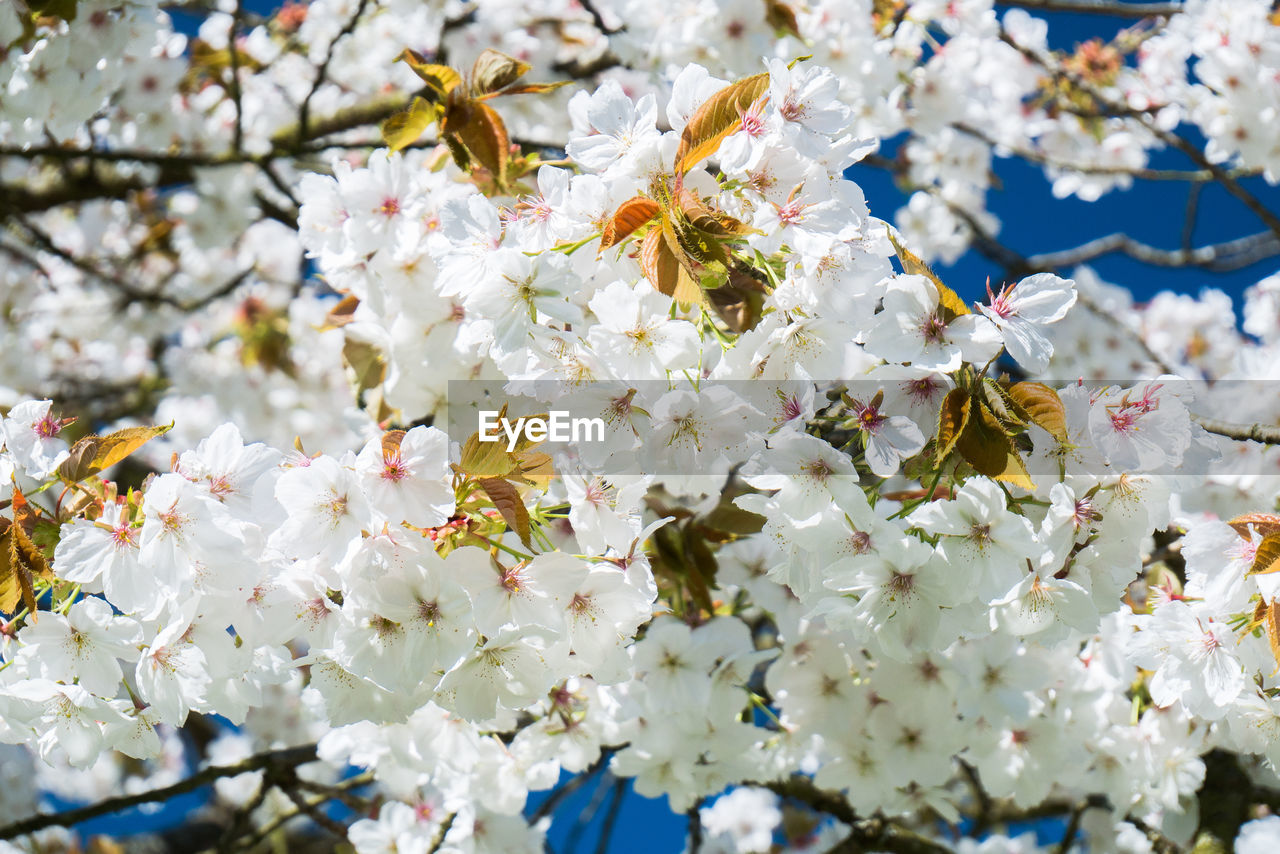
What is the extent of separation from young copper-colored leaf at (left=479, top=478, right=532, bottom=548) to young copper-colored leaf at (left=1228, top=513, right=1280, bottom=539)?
102cm

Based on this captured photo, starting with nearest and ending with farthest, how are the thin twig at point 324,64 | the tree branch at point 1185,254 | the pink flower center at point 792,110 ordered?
the pink flower center at point 792,110 → the thin twig at point 324,64 → the tree branch at point 1185,254

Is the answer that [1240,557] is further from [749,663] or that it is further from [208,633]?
[208,633]

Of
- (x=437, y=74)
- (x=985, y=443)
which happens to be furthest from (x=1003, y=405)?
(x=437, y=74)

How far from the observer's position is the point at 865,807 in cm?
225

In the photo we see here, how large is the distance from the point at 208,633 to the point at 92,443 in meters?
0.33

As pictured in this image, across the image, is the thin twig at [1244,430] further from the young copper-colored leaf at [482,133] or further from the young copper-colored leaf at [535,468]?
the young copper-colored leaf at [482,133]

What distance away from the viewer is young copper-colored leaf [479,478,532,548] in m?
1.23

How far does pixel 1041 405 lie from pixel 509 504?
715 mm

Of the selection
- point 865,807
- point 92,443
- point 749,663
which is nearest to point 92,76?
point 92,443

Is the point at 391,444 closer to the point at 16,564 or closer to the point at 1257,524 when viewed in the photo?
the point at 16,564

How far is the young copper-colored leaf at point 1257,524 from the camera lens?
1.30 meters

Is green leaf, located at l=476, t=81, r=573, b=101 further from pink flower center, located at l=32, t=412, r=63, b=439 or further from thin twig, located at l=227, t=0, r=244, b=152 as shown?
thin twig, located at l=227, t=0, r=244, b=152

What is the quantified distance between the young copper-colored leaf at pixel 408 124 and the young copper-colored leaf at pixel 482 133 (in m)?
0.07

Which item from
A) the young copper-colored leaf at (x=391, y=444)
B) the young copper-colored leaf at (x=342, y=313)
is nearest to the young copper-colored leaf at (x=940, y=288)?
the young copper-colored leaf at (x=391, y=444)
